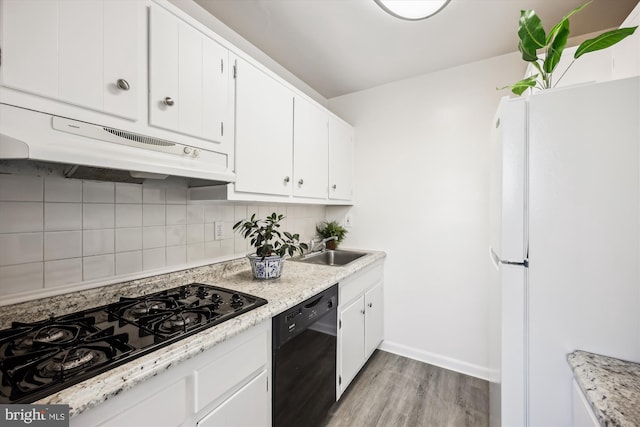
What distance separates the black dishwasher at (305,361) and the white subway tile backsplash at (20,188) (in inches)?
40.9

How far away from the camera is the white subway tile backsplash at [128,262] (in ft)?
3.95

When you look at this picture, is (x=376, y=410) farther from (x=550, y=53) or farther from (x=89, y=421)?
(x=550, y=53)

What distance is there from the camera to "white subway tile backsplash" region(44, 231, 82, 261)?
101 cm

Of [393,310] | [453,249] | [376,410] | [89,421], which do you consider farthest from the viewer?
[393,310]

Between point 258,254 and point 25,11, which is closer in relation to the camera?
point 25,11

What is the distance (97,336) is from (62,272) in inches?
17.6

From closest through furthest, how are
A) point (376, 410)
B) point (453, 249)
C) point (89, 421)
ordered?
1. point (89, 421)
2. point (376, 410)
3. point (453, 249)

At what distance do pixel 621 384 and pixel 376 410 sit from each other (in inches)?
53.6

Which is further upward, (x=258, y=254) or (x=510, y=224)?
(x=510, y=224)

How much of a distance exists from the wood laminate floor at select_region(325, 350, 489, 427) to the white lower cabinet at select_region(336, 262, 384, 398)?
13 centimetres

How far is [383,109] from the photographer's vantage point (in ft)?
8.23

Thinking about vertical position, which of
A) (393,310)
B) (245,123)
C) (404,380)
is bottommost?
(404,380)

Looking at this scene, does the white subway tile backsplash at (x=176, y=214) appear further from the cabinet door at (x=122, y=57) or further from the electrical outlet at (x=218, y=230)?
the cabinet door at (x=122, y=57)

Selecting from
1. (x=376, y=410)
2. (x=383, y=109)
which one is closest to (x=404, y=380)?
(x=376, y=410)
